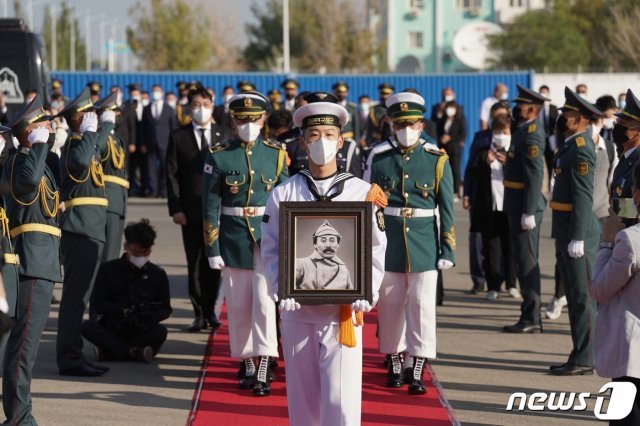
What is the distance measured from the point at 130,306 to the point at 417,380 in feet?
8.77

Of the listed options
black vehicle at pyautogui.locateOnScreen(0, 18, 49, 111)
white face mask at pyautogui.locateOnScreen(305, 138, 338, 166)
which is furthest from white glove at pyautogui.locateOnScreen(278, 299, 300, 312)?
black vehicle at pyautogui.locateOnScreen(0, 18, 49, 111)

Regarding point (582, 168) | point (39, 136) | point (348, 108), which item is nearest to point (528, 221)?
point (582, 168)

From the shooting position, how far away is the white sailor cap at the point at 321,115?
24.0 ft

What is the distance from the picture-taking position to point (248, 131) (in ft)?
34.3

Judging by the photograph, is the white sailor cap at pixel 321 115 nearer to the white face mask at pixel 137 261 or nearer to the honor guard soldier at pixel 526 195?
the white face mask at pixel 137 261

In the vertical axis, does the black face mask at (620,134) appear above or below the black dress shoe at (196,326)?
above

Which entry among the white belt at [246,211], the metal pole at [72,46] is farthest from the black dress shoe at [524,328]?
the metal pole at [72,46]

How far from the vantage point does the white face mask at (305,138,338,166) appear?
720 centimetres

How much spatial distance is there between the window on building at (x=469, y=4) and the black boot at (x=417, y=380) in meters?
106

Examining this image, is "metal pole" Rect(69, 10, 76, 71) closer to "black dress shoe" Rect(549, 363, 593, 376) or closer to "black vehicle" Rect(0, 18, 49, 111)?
"black vehicle" Rect(0, 18, 49, 111)

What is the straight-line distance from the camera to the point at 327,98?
34.5ft

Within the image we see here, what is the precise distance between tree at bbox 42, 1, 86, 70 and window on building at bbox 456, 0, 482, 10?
106ft

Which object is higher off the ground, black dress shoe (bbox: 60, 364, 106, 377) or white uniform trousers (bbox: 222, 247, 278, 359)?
white uniform trousers (bbox: 222, 247, 278, 359)

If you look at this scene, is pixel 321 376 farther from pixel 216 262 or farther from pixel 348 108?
pixel 348 108
